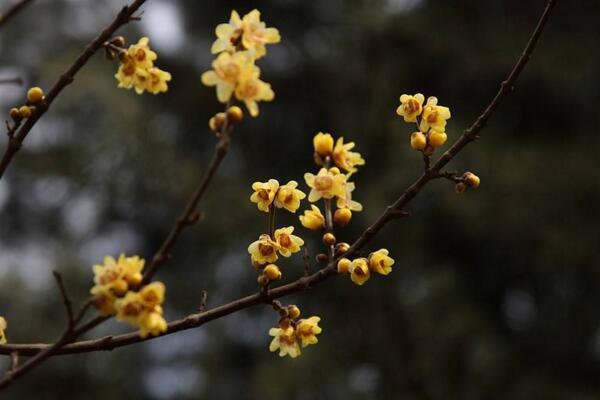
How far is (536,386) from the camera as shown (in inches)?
191

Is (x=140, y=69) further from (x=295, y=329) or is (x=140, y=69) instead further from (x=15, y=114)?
(x=295, y=329)

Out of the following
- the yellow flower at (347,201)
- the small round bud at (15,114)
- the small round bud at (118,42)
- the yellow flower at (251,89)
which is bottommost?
the yellow flower at (347,201)

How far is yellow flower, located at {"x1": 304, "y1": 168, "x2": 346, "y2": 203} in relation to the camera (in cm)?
85

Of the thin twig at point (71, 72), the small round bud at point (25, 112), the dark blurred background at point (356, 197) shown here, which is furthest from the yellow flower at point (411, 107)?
the dark blurred background at point (356, 197)

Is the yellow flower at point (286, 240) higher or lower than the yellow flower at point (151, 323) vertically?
lower

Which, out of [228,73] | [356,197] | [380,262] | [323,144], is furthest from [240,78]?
[356,197]

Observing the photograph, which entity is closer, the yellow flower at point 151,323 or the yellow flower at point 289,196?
the yellow flower at point 151,323

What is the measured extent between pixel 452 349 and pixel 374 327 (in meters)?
0.53

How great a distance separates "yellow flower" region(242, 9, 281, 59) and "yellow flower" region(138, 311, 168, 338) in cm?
27

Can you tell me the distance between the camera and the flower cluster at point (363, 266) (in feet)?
2.60

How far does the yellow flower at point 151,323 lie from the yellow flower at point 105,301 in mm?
25

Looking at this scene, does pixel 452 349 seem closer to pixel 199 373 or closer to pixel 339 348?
pixel 339 348

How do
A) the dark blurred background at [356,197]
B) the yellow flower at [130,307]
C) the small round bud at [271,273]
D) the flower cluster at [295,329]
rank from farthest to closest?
the dark blurred background at [356,197] → the flower cluster at [295,329] → the small round bud at [271,273] → the yellow flower at [130,307]

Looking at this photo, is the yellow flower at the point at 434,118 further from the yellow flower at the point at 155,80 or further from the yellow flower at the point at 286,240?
the yellow flower at the point at 155,80
